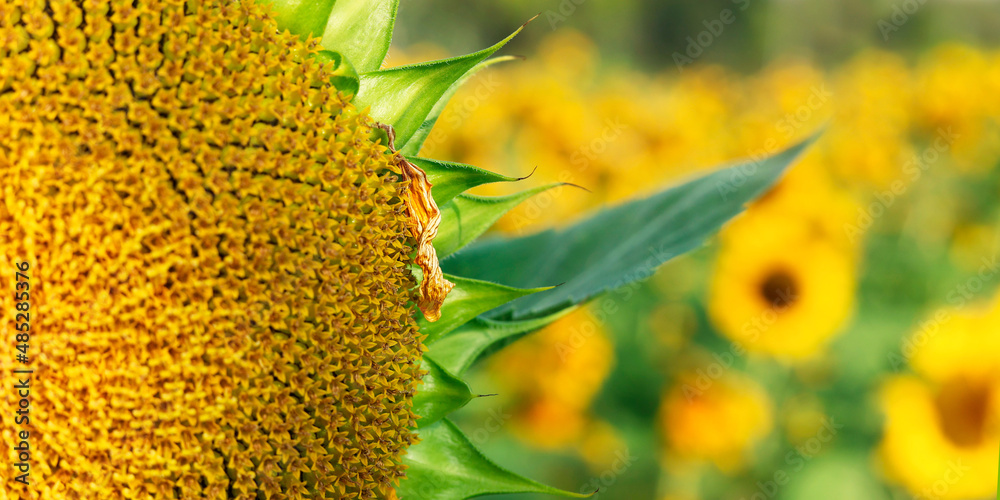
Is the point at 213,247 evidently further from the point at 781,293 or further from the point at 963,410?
the point at 781,293

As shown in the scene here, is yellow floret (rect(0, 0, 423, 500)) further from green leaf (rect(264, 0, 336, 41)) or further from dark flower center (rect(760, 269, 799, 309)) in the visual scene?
dark flower center (rect(760, 269, 799, 309))

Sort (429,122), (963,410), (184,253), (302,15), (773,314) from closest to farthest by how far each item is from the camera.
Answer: (184,253) < (302,15) < (429,122) < (963,410) < (773,314)

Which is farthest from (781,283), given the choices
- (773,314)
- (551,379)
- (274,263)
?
(274,263)

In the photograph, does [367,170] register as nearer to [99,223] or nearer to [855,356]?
[99,223]

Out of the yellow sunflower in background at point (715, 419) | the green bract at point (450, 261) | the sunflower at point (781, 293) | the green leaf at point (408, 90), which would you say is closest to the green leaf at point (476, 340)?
the green bract at point (450, 261)

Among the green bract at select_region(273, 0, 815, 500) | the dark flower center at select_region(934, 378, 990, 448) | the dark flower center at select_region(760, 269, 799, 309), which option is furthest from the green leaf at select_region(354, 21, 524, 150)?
the dark flower center at select_region(760, 269, 799, 309)

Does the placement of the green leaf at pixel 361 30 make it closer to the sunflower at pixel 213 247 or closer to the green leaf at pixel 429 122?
the sunflower at pixel 213 247
